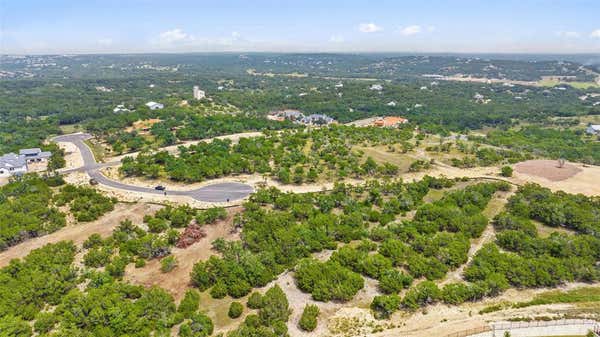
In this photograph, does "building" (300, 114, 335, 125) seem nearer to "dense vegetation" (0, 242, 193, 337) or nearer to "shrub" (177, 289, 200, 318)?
"dense vegetation" (0, 242, 193, 337)

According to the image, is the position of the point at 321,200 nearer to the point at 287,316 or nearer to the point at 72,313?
the point at 287,316


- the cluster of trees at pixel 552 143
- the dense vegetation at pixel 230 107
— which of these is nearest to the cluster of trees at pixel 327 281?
the dense vegetation at pixel 230 107

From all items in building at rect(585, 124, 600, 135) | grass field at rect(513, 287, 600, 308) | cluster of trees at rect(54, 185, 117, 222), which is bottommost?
grass field at rect(513, 287, 600, 308)

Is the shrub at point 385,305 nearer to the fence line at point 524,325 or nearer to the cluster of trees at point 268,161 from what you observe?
the fence line at point 524,325

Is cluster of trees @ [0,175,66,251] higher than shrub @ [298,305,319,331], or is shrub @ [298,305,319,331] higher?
cluster of trees @ [0,175,66,251]

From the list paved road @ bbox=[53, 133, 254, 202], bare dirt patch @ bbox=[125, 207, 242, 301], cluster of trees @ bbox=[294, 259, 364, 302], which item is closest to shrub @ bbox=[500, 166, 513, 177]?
cluster of trees @ bbox=[294, 259, 364, 302]
